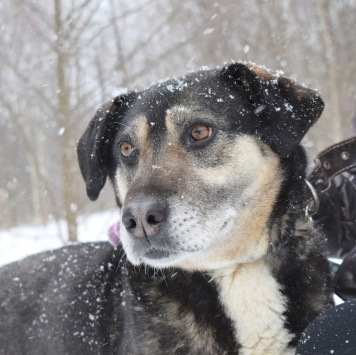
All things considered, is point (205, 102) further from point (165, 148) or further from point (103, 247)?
point (103, 247)

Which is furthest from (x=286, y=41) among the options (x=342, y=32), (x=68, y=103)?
(x=68, y=103)

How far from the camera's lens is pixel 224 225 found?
2.57 m

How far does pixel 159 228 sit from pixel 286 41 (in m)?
11.2

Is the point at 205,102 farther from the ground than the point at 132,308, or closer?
farther from the ground

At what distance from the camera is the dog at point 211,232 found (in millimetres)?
2498

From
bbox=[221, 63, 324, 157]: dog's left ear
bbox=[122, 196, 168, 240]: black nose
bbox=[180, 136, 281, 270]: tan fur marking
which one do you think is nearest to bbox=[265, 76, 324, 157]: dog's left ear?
bbox=[221, 63, 324, 157]: dog's left ear

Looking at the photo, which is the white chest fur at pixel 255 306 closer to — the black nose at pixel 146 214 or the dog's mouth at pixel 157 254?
the dog's mouth at pixel 157 254

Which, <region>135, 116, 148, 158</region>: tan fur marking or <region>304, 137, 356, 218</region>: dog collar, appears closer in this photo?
<region>135, 116, 148, 158</region>: tan fur marking

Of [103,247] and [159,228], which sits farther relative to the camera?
[103,247]

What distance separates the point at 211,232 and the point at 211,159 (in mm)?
403

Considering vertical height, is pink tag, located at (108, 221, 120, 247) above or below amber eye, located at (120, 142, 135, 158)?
below

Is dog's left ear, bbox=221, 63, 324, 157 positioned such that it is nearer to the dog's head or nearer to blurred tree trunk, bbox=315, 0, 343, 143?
the dog's head

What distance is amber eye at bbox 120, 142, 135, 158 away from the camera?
2891 mm

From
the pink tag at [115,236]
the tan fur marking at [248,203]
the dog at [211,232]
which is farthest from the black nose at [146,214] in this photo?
the pink tag at [115,236]
